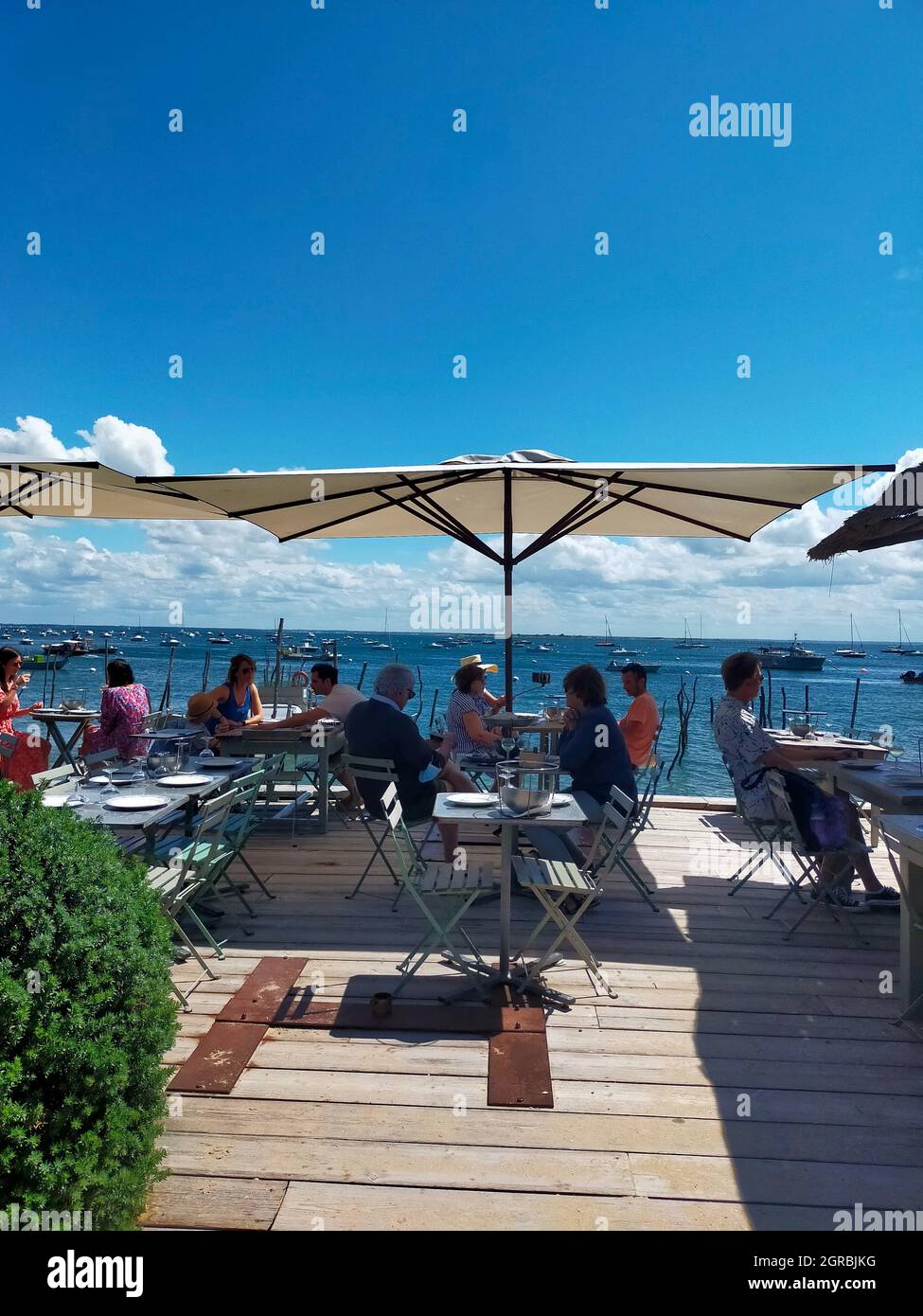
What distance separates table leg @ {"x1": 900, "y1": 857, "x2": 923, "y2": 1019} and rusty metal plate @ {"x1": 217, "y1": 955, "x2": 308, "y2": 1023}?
2.68 meters

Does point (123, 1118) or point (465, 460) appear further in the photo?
point (465, 460)

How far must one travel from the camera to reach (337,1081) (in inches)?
107

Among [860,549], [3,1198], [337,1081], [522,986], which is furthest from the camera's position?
[860,549]

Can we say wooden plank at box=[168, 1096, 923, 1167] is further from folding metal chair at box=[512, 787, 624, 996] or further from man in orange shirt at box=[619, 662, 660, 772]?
man in orange shirt at box=[619, 662, 660, 772]

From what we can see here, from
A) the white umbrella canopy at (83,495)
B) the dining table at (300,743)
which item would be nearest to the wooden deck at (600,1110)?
the dining table at (300,743)

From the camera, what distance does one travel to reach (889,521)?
3.89 meters

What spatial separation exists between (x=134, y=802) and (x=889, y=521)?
4025 millimetres

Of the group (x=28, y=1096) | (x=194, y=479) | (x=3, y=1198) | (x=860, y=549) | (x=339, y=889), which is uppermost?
(x=194, y=479)

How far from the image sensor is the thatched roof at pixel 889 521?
3.60 m

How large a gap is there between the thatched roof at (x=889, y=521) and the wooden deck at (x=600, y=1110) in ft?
7.20

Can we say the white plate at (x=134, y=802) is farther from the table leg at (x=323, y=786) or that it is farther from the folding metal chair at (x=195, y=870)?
the table leg at (x=323, y=786)
